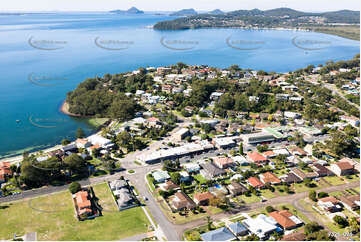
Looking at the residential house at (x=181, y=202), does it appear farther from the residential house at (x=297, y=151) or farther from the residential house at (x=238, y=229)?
the residential house at (x=297, y=151)

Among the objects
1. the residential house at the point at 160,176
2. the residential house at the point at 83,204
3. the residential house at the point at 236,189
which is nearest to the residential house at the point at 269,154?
the residential house at the point at 236,189

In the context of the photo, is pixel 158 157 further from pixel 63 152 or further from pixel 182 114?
pixel 182 114

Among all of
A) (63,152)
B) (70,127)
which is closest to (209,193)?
(63,152)

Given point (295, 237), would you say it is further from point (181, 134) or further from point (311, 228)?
→ point (181, 134)

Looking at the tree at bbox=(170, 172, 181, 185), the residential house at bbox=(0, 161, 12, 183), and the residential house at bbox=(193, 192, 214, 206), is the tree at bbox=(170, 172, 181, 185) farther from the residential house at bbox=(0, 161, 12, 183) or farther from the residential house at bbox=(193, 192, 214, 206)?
the residential house at bbox=(0, 161, 12, 183)

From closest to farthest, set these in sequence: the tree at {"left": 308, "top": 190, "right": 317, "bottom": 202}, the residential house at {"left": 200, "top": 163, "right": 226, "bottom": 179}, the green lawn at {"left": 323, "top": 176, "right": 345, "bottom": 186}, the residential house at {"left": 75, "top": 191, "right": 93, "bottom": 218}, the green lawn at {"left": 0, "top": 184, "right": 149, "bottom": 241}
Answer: the green lawn at {"left": 0, "top": 184, "right": 149, "bottom": 241} → the residential house at {"left": 75, "top": 191, "right": 93, "bottom": 218} → the tree at {"left": 308, "top": 190, "right": 317, "bottom": 202} → the green lawn at {"left": 323, "top": 176, "right": 345, "bottom": 186} → the residential house at {"left": 200, "top": 163, "right": 226, "bottom": 179}

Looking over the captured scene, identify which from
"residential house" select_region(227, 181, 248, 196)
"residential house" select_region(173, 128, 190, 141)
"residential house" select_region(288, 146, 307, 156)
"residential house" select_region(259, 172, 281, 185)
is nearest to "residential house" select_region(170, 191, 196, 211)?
"residential house" select_region(227, 181, 248, 196)
